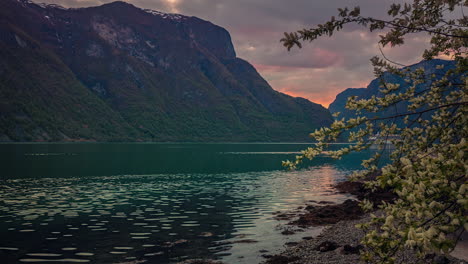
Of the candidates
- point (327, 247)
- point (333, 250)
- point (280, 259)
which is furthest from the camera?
point (327, 247)

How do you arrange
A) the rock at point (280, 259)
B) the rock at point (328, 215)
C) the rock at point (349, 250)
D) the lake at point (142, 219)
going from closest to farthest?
the rock at point (280, 259), the rock at point (349, 250), the lake at point (142, 219), the rock at point (328, 215)

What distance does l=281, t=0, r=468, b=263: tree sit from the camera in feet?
20.5

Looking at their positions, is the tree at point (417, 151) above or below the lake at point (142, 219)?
above

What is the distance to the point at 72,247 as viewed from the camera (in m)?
27.1

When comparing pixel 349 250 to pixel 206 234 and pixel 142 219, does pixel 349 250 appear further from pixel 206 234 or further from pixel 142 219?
pixel 142 219

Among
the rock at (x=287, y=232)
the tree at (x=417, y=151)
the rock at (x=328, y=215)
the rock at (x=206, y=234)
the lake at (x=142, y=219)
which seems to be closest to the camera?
the tree at (x=417, y=151)

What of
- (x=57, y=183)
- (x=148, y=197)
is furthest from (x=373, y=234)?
(x=57, y=183)

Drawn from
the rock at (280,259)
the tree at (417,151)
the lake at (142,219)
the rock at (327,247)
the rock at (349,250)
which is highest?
the tree at (417,151)

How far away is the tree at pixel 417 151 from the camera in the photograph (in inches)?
246

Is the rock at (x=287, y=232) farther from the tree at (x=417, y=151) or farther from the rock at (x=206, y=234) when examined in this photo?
the tree at (x=417, y=151)

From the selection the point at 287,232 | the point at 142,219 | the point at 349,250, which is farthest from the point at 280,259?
the point at 142,219

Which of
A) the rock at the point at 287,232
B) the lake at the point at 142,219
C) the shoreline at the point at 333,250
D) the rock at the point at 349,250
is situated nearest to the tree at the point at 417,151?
the shoreline at the point at 333,250

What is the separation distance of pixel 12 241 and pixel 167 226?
11757mm

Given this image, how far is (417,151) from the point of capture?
34.3 feet
